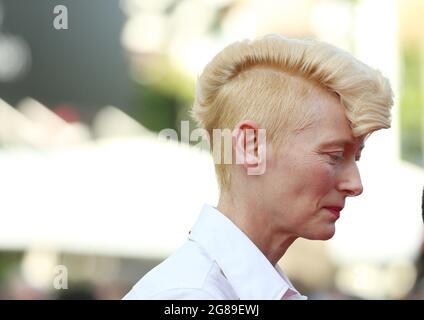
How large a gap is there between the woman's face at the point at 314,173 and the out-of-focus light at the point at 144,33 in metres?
4.89

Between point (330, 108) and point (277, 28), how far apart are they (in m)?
4.69

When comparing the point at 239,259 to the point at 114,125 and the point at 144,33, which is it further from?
the point at 144,33

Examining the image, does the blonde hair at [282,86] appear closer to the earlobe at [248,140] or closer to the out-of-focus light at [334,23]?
the earlobe at [248,140]

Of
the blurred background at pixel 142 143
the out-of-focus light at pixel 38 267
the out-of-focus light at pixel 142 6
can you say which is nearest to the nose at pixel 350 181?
the blurred background at pixel 142 143

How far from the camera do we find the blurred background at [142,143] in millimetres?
6031

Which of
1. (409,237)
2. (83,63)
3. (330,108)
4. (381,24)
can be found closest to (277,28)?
(381,24)

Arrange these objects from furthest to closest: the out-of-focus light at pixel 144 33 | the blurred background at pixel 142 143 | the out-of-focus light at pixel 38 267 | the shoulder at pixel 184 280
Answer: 1. the out-of-focus light at pixel 144 33
2. the blurred background at pixel 142 143
3. the out-of-focus light at pixel 38 267
4. the shoulder at pixel 184 280

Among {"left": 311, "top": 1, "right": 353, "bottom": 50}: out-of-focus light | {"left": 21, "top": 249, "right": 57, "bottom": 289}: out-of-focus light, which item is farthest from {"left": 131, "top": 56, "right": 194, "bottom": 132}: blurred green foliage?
{"left": 21, "top": 249, "right": 57, "bottom": 289}: out-of-focus light

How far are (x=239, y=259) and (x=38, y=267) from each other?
178 inches

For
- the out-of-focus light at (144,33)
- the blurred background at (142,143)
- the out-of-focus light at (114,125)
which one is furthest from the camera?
the out-of-focus light at (144,33)

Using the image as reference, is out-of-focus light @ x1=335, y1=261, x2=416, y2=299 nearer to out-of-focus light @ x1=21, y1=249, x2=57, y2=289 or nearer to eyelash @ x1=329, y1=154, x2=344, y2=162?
out-of-focus light @ x1=21, y1=249, x2=57, y2=289

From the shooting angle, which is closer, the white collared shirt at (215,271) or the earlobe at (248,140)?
the white collared shirt at (215,271)

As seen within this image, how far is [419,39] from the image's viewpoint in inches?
253

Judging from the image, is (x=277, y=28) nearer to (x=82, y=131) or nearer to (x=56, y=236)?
(x=82, y=131)
